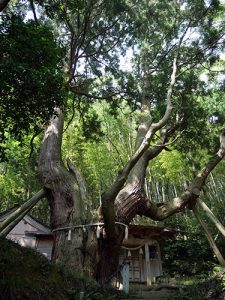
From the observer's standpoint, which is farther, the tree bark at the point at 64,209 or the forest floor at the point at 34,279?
the tree bark at the point at 64,209

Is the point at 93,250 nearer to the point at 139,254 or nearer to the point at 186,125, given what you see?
the point at 186,125


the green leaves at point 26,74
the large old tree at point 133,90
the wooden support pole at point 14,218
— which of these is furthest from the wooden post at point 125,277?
the green leaves at point 26,74

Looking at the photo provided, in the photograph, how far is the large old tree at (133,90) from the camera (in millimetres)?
6555

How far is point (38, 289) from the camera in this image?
135 inches

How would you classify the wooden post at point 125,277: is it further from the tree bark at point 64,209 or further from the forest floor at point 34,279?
the forest floor at point 34,279

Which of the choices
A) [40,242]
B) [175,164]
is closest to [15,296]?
[40,242]

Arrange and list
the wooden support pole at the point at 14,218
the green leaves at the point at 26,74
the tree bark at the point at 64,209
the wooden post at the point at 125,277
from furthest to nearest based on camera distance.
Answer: the wooden post at the point at 125,277
the wooden support pole at the point at 14,218
the tree bark at the point at 64,209
the green leaves at the point at 26,74

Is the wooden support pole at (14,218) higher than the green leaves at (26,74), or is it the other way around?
the green leaves at (26,74)

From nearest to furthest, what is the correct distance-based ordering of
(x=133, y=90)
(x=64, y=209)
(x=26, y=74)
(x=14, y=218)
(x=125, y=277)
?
(x=26, y=74) → (x=14, y=218) → (x=125, y=277) → (x=64, y=209) → (x=133, y=90)

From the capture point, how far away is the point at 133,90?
10.9m

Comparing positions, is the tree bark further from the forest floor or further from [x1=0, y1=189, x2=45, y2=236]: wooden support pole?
the forest floor

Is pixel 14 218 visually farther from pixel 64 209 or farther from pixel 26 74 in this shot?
pixel 26 74

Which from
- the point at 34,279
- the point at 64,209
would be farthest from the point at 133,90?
the point at 34,279

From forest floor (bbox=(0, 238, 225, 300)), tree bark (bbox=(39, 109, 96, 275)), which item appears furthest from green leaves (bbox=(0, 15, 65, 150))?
forest floor (bbox=(0, 238, 225, 300))
